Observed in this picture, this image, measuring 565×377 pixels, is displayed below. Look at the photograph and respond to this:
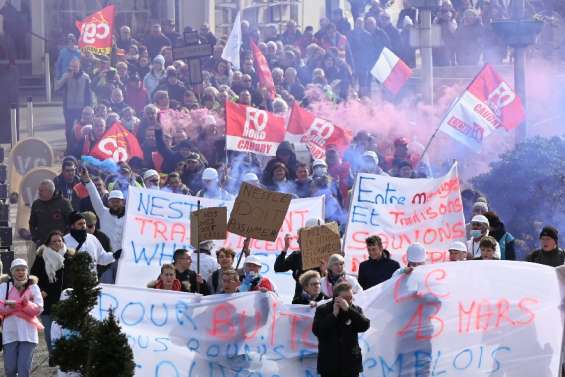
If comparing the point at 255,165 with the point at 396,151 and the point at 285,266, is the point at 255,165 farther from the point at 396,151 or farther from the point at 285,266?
the point at 285,266

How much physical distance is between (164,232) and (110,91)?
31.6 ft

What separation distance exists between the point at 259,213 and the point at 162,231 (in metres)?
1.93

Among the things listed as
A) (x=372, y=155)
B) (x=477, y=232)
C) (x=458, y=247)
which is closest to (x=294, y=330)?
(x=458, y=247)

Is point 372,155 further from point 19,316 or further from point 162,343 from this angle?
point 162,343

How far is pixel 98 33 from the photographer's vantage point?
27891 mm

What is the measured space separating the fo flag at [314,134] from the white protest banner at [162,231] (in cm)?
427

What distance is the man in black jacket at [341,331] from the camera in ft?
42.6

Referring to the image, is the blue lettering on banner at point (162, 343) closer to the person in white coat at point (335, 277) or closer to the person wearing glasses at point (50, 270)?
the person in white coat at point (335, 277)

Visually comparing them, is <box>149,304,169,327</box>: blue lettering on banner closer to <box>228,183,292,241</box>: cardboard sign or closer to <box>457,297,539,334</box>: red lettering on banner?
<box>228,183,292,241</box>: cardboard sign

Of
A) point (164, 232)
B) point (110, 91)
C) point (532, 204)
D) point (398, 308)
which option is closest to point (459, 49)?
point (110, 91)

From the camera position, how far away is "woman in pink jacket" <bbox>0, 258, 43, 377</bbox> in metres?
14.8

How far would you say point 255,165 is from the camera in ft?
73.2

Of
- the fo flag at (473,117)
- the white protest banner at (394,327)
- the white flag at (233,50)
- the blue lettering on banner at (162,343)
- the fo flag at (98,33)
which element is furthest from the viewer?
the fo flag at (98,33)

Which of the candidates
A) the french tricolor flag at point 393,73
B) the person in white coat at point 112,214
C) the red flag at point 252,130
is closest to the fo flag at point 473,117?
the red flag at point 252,130
